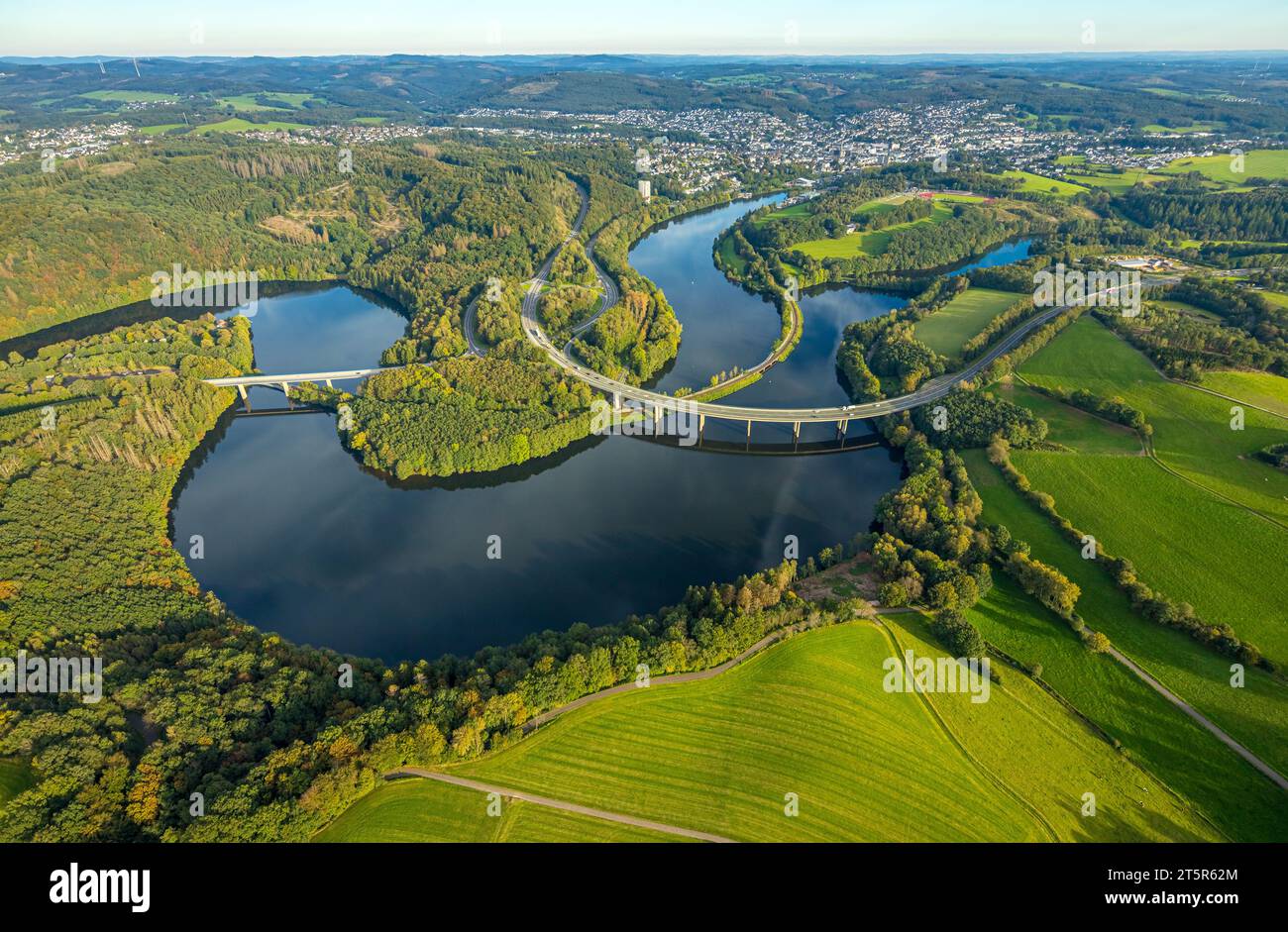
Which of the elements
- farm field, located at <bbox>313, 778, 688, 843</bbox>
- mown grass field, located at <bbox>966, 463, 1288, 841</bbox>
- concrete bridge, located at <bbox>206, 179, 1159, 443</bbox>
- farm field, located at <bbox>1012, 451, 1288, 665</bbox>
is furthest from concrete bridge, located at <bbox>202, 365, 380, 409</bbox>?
farm field, located at <bbox>1012, 451, 1288, 665</bbox>

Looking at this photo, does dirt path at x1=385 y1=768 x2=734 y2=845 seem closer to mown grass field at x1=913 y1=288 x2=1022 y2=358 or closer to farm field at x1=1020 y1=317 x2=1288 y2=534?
farm field at x1=1020 y1=317 x2=1288 y2=534

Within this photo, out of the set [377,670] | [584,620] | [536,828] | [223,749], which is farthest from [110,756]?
[584,620]

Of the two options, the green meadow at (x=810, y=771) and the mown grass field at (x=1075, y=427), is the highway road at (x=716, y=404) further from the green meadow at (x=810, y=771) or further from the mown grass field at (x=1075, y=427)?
the green meadow at (x=810, y=771)

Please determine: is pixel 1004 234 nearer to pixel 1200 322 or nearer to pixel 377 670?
pixel 1200 322

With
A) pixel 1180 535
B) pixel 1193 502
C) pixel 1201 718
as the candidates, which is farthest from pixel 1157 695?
pixel 1193 502

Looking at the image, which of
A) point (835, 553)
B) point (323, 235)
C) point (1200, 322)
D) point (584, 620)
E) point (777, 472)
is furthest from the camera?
point (323, 235)

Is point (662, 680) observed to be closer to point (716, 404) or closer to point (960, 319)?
point (716, 404)

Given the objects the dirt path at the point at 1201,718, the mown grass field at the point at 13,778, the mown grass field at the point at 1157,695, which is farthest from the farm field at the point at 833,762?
the mown grass field at the point at 13,778
